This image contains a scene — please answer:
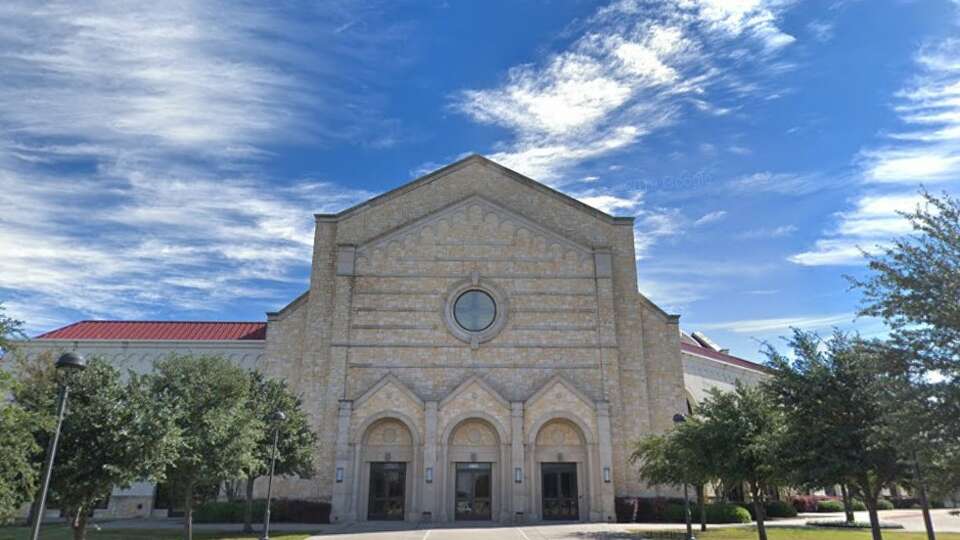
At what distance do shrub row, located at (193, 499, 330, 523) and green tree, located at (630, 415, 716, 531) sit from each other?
54.7ft

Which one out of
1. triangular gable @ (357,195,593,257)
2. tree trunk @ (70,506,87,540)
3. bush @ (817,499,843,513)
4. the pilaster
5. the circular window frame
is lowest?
bush @ (817,499,843,513)

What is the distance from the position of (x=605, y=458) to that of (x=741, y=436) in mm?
12289

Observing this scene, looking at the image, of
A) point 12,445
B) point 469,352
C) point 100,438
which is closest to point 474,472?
point 469,352

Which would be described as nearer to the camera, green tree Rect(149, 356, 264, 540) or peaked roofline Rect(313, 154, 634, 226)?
green tree Rect(149, 356, 264, 540)

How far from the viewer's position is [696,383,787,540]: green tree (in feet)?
70.4

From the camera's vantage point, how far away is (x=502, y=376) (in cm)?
3512

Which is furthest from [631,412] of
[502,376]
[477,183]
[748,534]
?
[477,183]

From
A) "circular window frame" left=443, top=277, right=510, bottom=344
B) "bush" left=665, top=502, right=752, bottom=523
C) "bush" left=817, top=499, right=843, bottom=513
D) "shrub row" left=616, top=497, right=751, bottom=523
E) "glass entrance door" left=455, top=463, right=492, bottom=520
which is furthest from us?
"bush" left=817, top=499, right=843, bottom=513

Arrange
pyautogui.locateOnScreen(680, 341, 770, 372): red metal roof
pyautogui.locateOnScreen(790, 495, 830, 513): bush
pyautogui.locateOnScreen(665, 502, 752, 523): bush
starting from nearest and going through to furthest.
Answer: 1. pyautogui.locateOnScreen(665, 502, 752, 523): bush
2. pyautogui.locateOnScreen(790, 495, 830, 513): bush
3. pyautogui.locateOnScreen(680, 341, 770, 372): red metal roof

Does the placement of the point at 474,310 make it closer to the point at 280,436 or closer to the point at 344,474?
the point at 344,474

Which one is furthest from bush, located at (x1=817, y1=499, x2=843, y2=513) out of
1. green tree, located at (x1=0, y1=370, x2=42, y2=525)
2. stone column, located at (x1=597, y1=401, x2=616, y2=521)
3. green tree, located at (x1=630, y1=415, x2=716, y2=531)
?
green tree, located at (x1=0, y1=370, x2=42, y2=525)

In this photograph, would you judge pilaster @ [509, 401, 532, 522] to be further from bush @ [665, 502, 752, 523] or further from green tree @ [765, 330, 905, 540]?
green tree @ [765, 330, 905, 540]

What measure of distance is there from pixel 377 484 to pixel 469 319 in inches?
410

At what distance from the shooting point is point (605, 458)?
33.2 m
